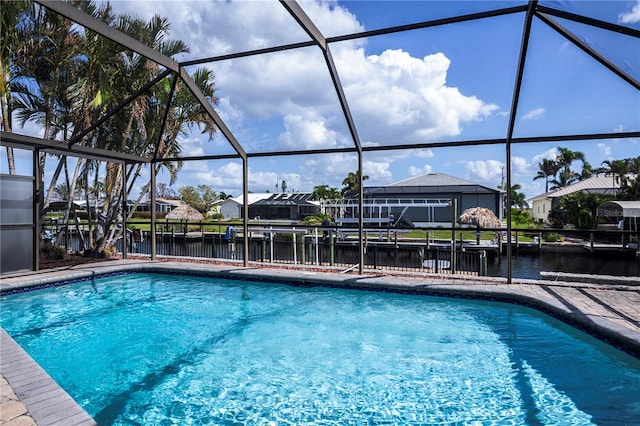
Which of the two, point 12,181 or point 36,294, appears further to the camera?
point 12,181

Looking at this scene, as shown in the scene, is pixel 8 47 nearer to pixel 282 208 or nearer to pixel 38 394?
pixel 38 394

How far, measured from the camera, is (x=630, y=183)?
24672 mm

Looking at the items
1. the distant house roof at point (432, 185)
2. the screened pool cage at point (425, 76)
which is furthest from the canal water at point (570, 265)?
the distant house roof at point (432, 185)

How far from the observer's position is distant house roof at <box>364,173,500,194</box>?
26219mm

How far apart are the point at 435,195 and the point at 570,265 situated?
12021 mm

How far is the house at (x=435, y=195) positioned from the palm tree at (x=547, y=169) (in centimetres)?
2653

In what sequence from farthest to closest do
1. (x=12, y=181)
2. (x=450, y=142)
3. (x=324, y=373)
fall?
(x=12, y=181) → (x=450, y=142) → (x=324, y=373)

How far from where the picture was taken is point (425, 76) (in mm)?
7203

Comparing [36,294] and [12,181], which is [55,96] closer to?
[12,181]

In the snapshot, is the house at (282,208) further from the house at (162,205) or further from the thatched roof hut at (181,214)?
the thatched roof hut at (181,214)

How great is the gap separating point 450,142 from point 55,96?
8800 mm

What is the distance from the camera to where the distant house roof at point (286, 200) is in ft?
130

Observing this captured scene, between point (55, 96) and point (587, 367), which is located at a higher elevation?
point (55, 96)

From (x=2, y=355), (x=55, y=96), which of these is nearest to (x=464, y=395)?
(x=2, y=355)
